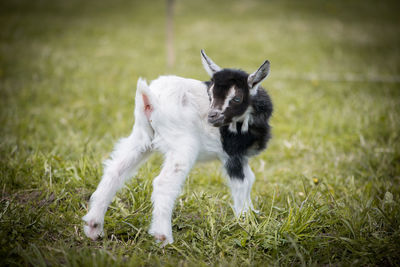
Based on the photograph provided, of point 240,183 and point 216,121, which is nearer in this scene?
point 216,121

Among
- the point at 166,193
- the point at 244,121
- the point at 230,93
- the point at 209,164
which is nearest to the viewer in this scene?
the point at 166,193

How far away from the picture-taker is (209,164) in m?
4.48

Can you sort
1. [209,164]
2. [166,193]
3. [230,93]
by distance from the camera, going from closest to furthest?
[166,193] → [230,93] → [209,164]

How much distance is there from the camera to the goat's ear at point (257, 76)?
265 centimetres

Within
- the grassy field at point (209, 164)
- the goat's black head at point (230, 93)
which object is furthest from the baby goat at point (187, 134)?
the grassy field at point (209, 164)

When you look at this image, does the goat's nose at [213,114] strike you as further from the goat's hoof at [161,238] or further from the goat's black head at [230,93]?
the goat's hoof at [161,238]

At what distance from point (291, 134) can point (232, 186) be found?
8.97ft

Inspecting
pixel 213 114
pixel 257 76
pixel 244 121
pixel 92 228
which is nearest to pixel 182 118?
pixel 213 114

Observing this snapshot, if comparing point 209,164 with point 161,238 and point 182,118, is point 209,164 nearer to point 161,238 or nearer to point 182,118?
point 182,118

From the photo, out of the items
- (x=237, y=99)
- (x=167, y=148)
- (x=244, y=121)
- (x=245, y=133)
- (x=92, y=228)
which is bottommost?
(x=92, y=228)

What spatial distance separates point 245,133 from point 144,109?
0.87 metres

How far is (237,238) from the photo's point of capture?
271 centimetres

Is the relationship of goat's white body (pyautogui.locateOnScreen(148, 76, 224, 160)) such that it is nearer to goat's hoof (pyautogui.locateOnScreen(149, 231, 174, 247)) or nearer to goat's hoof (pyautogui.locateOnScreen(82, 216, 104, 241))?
goat's hoof (pyautogui.locateOnScreen(149, 231, 174, 247))

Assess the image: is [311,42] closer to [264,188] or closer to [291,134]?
[291,134]
